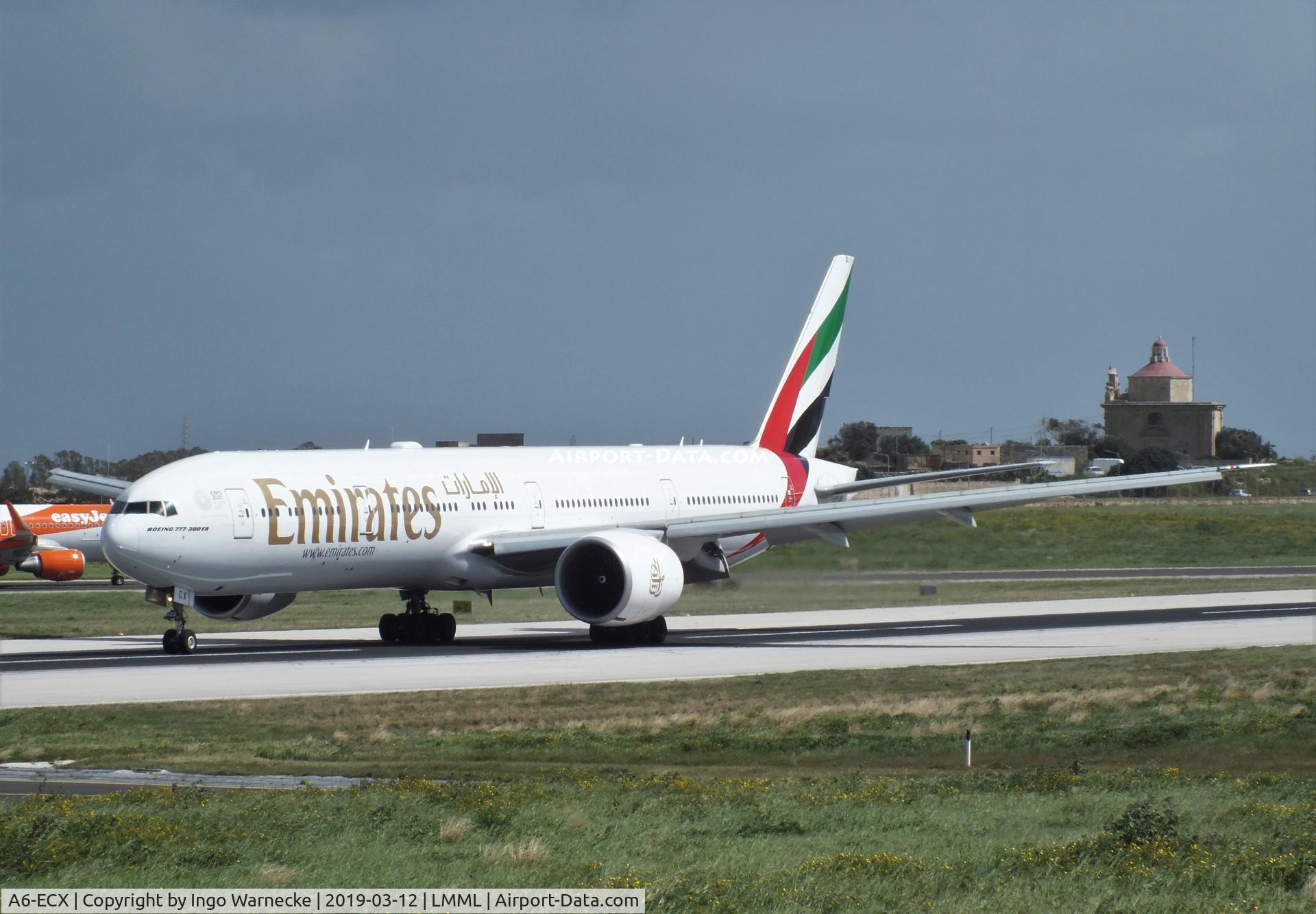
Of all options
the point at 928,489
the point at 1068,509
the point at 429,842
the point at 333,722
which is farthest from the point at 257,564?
the point at 1068,509

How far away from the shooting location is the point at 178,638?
127ft

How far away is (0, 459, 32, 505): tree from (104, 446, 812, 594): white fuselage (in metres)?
74.3

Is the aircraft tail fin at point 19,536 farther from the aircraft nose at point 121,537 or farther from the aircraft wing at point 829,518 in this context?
the aircraft nose at point 121,537

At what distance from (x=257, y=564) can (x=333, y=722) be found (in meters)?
11.9

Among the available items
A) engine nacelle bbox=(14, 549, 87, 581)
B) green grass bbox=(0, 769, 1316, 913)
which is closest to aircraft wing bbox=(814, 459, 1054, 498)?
green grass bbox=(0, 769, 1316, 913)

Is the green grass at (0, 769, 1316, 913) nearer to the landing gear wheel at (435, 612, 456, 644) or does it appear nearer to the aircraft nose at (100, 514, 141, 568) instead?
the aircraft nose at (100, 514, 141, 568)

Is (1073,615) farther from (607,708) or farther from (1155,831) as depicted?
(1155,831)

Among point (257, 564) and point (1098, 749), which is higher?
point (257, 564)

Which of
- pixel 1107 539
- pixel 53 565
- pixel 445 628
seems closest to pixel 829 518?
pixel 445 628

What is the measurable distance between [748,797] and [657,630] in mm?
23169

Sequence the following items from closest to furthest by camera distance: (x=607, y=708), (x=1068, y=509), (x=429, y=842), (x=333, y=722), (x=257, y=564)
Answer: (x=429, y=842) < (x=333, y=722) < (x=607, y=708) < (x=257, y=564) < (x=1068, y=509)

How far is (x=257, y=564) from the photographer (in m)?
38.1

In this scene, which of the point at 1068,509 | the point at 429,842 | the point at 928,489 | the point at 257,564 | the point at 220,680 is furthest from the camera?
the point at 1068,509

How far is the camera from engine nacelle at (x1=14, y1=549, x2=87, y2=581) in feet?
254
